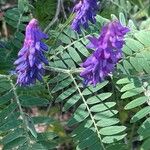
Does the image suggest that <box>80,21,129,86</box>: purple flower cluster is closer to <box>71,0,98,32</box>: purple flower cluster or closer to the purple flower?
the purple flower

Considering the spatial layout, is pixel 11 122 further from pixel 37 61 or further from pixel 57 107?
pixel 57 107

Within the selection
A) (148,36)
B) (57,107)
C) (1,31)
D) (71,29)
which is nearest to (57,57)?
(71,29)

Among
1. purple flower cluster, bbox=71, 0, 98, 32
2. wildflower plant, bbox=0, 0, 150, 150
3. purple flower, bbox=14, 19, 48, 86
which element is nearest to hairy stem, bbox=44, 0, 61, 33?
wildflower plant, bbox=0, 0, 150, 150

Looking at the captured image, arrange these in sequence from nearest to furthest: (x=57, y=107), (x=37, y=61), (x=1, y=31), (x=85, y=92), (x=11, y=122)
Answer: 1. (x=37, y=61)
2. (x=11, y=122)
3. (x=85, y=92)
4. (x=57, y=107)
5. (x=1, y=31)

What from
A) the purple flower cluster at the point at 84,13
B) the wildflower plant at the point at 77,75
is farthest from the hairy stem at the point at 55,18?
the purple flower cluster at the point at 84,13

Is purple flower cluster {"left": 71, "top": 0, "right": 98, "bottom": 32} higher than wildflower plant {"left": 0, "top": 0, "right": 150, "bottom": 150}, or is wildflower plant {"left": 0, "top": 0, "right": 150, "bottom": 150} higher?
purple flower cluster {"left": 71, "top": 0, "right": 98, "bottom": 32}

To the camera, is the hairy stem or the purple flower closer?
the purple flower

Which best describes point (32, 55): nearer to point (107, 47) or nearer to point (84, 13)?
point (107, 47)

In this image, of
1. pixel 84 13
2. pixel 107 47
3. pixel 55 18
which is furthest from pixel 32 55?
pixel 55 18
